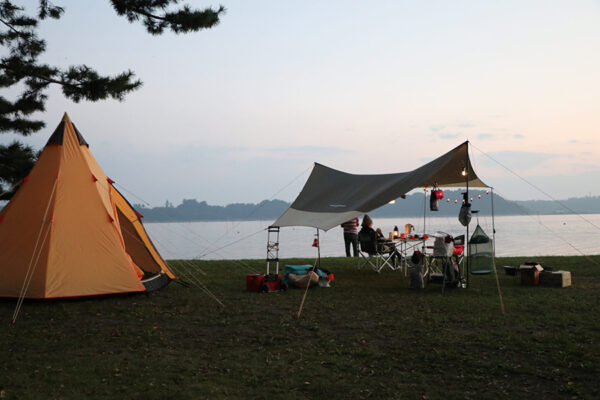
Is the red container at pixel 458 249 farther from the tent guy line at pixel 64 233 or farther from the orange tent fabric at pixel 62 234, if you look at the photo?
the orange tent fabric at pixel 62 234

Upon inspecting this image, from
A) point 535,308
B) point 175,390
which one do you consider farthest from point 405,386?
point 535,308

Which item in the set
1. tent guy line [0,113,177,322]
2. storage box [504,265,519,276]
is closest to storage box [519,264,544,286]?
storage box [504,265,519,276]

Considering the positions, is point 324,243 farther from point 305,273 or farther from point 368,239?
point 305,273

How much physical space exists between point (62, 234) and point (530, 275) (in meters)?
6.34

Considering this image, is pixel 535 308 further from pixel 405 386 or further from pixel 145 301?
pixel 145 301

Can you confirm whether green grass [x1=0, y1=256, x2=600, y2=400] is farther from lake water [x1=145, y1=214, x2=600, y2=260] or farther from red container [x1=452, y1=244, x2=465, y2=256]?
lake water [x1=145, y1=214, x2=600, y2=260]

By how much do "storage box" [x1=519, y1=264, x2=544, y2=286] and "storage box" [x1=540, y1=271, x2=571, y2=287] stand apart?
7cm

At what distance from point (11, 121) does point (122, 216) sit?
3.87 meters

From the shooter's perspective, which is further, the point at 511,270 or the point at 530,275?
the point at 511,270

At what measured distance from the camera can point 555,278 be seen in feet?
22.4

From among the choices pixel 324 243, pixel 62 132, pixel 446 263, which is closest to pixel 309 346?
pixel 446 263

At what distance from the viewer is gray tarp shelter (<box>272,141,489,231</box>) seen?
6441 mm

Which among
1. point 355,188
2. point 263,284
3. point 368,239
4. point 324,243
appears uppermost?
point 355,188

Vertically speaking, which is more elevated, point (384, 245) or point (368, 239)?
point (368, 239)
